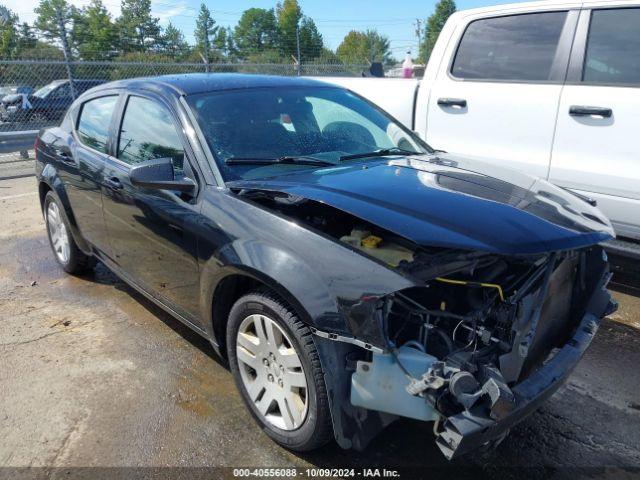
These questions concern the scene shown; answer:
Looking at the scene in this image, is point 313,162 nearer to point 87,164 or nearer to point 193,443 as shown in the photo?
point 193,443

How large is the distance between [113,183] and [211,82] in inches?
36.8

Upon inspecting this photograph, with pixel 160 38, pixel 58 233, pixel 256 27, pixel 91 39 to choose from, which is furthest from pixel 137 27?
pixel 58 233

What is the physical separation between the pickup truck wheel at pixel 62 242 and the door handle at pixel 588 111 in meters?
4.20

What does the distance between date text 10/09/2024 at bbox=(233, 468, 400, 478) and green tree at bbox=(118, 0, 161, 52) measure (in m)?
31.7

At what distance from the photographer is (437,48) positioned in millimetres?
5152

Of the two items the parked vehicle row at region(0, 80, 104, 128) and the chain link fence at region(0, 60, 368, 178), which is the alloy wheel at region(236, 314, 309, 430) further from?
the parked vehicle row at region(0, 80, 104, 128)

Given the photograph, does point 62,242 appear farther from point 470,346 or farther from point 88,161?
point 470,346

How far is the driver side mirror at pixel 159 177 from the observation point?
2752 mm

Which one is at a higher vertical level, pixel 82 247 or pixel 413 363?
pixel 413 363

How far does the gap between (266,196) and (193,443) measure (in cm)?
129

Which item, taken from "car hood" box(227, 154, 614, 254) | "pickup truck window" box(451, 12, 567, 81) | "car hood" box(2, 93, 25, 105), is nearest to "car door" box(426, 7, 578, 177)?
"pickup truck window" box(451, 12, 567, 81)

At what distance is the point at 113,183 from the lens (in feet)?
11.6

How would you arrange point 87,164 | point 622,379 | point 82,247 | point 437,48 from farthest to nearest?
point 437,48, point 82,247, point 87,164, point 622,379

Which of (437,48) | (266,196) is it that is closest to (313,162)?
(266,196)
